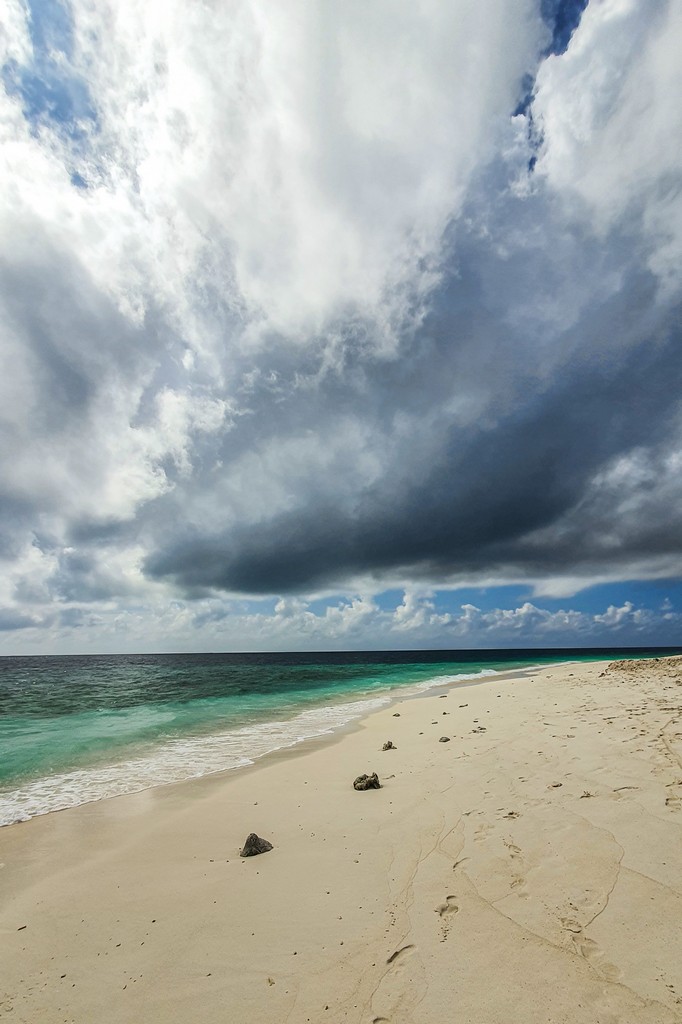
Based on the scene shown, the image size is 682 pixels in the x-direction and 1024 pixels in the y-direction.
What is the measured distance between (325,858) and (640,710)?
37.7ft

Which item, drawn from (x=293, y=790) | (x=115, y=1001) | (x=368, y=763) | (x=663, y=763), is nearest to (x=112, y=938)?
(x=115, y=1001)

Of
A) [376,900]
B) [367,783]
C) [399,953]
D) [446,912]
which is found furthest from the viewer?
[367,783]

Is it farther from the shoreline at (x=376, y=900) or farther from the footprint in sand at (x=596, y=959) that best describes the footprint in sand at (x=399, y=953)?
the footprint in sand at (x=596, y=959)

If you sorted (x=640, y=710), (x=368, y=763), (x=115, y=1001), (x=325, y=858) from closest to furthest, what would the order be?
(x=115, y=1001) < (x=325, y=858) < (x=368, y=763) < (x=640, y=710)

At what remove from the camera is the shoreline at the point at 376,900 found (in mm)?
4035

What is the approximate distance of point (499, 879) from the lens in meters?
5.49

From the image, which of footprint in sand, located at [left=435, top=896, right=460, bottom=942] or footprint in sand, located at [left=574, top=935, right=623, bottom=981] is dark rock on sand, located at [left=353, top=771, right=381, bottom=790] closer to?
footprint in sand, located at [left=435, top=896, right=460, bottom=942]

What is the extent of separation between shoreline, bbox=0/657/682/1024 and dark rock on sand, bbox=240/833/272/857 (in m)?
0.18

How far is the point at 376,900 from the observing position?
546 cm

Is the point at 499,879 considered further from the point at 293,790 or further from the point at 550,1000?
the point at 293,790

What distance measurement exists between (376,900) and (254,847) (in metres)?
2.66

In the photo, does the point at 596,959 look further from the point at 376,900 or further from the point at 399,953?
the point at 376,900

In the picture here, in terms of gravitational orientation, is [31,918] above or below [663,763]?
below

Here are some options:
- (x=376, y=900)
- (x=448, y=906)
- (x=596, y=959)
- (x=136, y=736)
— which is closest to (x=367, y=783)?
(x=376, y=900)
